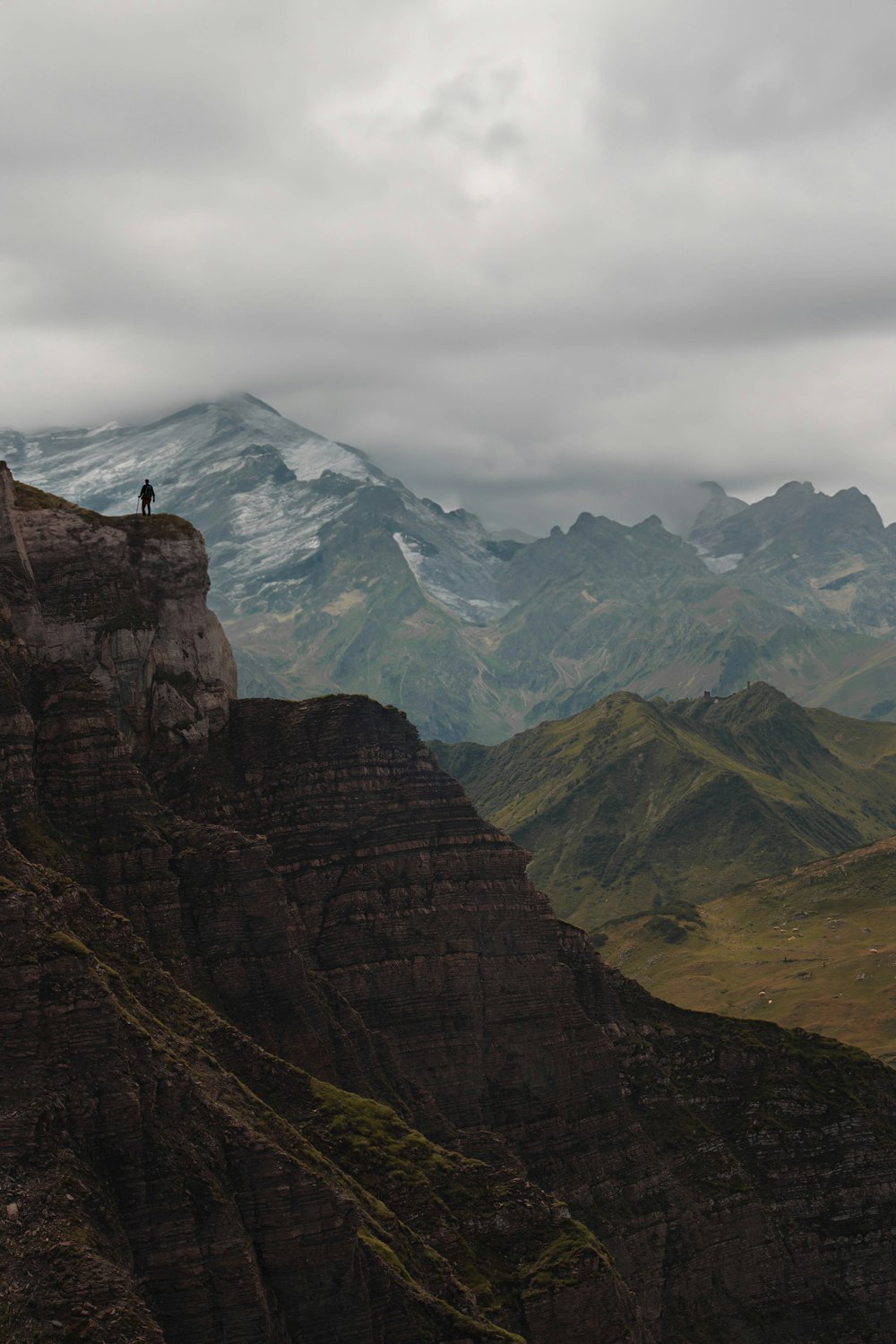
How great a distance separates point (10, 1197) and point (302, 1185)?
965 inches

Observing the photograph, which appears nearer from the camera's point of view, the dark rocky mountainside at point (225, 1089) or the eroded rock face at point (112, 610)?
the dark rocky mountainside at point (225, 1089)

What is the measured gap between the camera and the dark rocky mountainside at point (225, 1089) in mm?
114125

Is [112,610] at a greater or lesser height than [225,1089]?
greater

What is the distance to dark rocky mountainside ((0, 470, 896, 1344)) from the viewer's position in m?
114

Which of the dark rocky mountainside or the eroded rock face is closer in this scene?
the dark rocky mountainside

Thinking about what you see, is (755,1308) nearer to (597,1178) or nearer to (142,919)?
(597,1178)

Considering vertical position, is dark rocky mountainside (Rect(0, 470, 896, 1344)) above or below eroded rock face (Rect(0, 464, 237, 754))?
below

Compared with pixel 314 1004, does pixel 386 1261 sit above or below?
below

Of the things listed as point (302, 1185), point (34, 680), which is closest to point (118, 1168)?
point (302, 1185)

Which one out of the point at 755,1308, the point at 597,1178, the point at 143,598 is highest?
the point at 143,598

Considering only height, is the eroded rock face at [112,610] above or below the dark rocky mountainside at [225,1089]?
above

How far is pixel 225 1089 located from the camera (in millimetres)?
130875

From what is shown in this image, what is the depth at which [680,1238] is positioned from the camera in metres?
196

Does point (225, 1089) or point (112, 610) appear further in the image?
point (112, 610)
